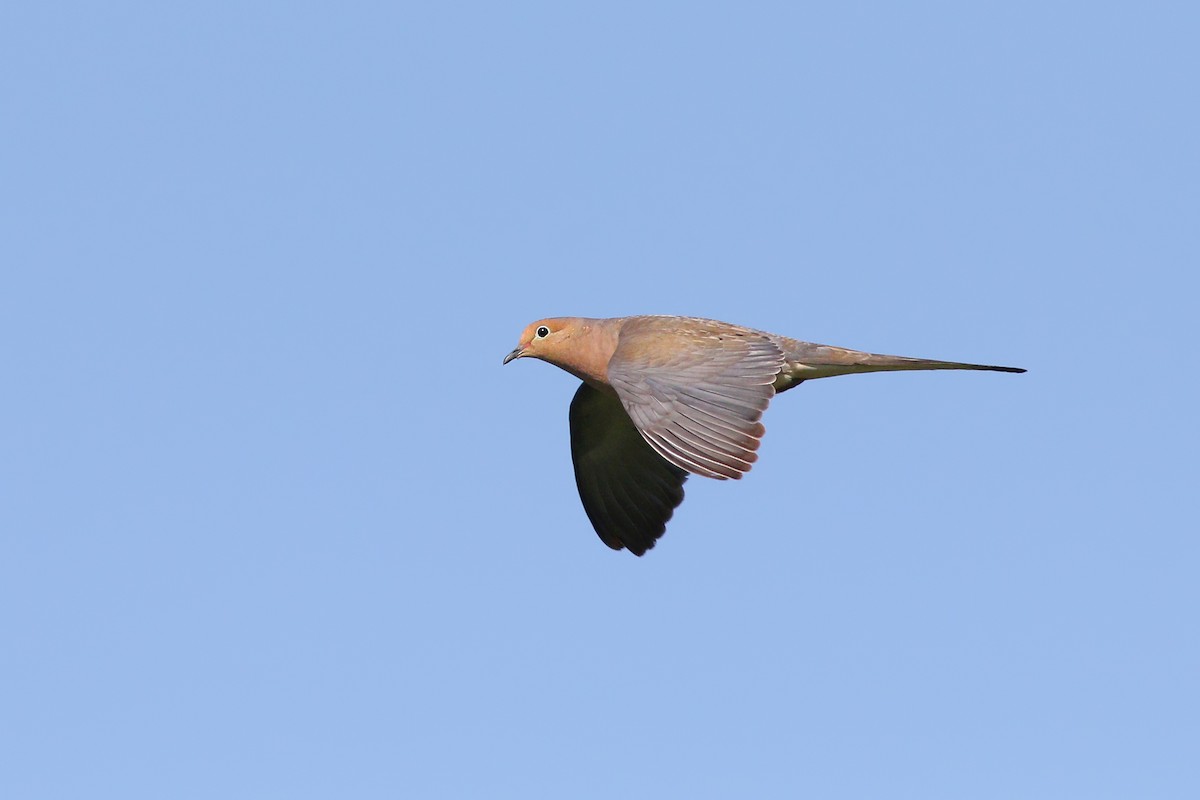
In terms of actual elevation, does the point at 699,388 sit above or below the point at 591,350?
below

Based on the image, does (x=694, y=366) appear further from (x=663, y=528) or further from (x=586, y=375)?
(x=663, y=528)

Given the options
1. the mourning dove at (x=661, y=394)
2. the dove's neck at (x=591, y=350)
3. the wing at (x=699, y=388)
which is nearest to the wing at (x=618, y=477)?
the mourning dove at (x=661, y=394)

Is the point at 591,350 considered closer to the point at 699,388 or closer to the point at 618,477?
the point at 618,477

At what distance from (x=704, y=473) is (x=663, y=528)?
3.51m

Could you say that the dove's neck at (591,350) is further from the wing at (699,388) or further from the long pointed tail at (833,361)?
the long pointed tail at (833,361)

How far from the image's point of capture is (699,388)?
1020cm

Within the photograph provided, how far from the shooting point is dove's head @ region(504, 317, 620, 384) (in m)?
11.7

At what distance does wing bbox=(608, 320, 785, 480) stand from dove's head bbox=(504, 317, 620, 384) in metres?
0.22

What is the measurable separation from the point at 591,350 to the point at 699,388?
1686 millimetres

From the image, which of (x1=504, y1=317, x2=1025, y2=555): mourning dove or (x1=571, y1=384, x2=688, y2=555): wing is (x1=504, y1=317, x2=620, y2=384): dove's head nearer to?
(x1=504, y1=317, x2=1025, y2=555): mourning dove

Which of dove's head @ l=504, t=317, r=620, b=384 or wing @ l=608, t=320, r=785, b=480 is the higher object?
dove's head @ l=504, t=317, r=620, b=384

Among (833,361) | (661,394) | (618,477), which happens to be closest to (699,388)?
(661,394)

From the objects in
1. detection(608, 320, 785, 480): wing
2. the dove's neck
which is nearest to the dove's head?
the dove's neck

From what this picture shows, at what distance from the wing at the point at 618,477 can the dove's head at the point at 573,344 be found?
80cm
